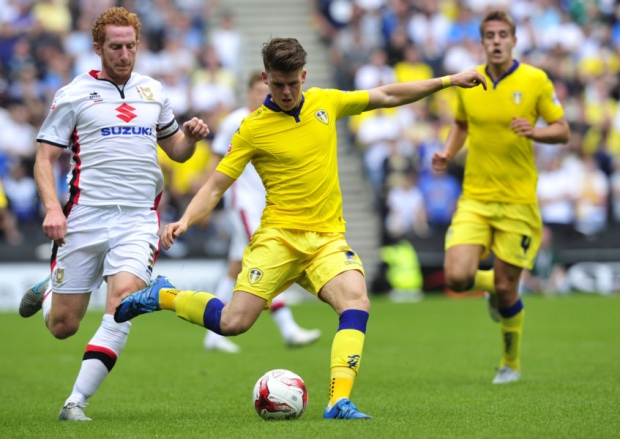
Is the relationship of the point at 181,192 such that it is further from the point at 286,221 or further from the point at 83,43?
the point at 286,221

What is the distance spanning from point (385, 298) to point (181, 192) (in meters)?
4.25

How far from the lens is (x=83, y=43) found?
22688 millimetres

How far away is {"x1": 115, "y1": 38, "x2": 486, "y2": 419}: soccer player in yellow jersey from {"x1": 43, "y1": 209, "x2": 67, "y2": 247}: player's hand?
0.63 metres

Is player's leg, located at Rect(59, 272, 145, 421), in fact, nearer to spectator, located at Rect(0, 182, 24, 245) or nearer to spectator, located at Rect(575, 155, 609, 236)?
spectator, located at Rect(0, 182, 24, 245)

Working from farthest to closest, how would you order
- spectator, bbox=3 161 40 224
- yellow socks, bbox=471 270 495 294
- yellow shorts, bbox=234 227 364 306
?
1. spectator, bbox=3 161 40 224
2. yellow socks, bbox=471 270 495 294
3. yellow shorts, bbox=234 227 364 306

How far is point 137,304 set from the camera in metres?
7.36

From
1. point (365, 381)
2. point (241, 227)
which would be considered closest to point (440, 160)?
point (365, 381)

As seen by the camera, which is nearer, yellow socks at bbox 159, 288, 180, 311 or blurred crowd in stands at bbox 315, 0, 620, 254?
yellow socks at bbox 159, 288, 180, 311

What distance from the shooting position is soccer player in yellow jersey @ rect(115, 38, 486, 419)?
24.2 ft

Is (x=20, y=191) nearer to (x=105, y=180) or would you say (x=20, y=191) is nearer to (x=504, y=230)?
(x=504, y=230)

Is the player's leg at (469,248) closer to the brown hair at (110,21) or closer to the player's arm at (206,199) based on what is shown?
the player's arm at (206,199)

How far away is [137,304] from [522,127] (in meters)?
3.64

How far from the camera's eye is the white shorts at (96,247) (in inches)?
305

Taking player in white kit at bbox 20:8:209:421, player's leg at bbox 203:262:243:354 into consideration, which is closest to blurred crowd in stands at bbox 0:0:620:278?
player's leg at bbox 203:262:243:354
